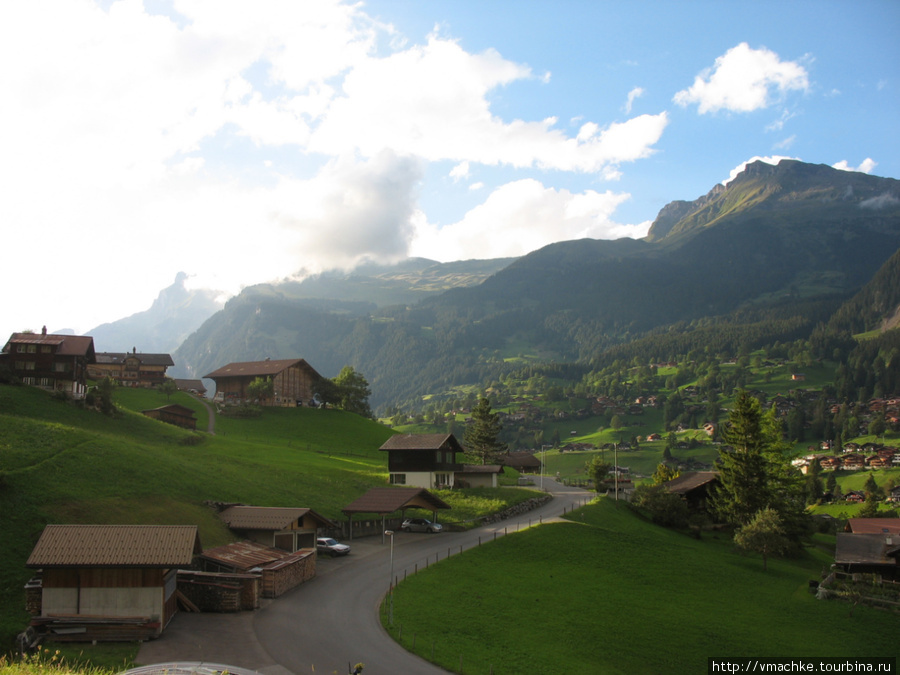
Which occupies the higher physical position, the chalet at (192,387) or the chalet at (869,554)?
the chalet at (192,387)

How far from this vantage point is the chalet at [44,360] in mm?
76562

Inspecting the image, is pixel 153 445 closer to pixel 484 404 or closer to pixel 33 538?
pixel 33 538

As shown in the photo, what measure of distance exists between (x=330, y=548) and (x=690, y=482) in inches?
2219

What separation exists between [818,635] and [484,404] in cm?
6980

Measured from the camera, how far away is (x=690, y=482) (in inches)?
3396

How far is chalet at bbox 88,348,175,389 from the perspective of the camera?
4688 inches

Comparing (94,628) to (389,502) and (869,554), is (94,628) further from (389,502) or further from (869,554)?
(869,554)

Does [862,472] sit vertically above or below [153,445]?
below

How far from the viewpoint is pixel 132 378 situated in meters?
120

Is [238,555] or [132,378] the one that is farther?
[132,378]

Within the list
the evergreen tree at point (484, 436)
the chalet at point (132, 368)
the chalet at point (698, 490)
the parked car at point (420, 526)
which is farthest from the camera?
the chalet at point (132, 368)

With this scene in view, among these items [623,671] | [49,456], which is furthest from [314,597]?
[49,456]

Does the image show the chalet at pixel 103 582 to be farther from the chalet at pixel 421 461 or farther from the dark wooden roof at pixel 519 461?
the dark wooden roof at pixel 519 461

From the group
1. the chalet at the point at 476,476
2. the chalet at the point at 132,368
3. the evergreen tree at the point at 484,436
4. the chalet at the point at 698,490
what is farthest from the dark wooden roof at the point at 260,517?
the chalet at the point at 132,368
